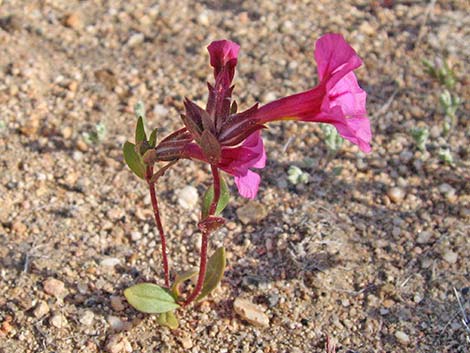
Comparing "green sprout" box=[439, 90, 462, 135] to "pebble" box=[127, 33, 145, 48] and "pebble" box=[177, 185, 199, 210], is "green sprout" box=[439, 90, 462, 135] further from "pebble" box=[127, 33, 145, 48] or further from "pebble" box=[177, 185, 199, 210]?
"pebble" box=[127, 33, 145, 48]

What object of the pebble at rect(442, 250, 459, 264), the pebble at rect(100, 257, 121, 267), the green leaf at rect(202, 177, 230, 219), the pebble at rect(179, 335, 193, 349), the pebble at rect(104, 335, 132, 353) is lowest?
the pebble at rect(442, 250, 459, 264)

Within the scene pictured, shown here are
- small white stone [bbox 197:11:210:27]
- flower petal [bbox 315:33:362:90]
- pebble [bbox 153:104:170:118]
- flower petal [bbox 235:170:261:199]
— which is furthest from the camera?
small white stone [bbox 197:11:210:27]

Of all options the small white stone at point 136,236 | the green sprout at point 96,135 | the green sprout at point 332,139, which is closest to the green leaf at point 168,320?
the small white stone at point 136,236

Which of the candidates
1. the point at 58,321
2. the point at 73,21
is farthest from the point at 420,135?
the point at 73,21

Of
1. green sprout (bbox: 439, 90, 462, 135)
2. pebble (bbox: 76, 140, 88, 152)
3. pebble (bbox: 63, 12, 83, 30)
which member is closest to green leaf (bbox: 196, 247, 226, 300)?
pebble (bbox: 76, 140, 88, 152)

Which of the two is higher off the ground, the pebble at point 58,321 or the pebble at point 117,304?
the pebble at point 58,321

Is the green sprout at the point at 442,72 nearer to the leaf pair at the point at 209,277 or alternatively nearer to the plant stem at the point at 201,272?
the leaf pair at the point at 209,277
